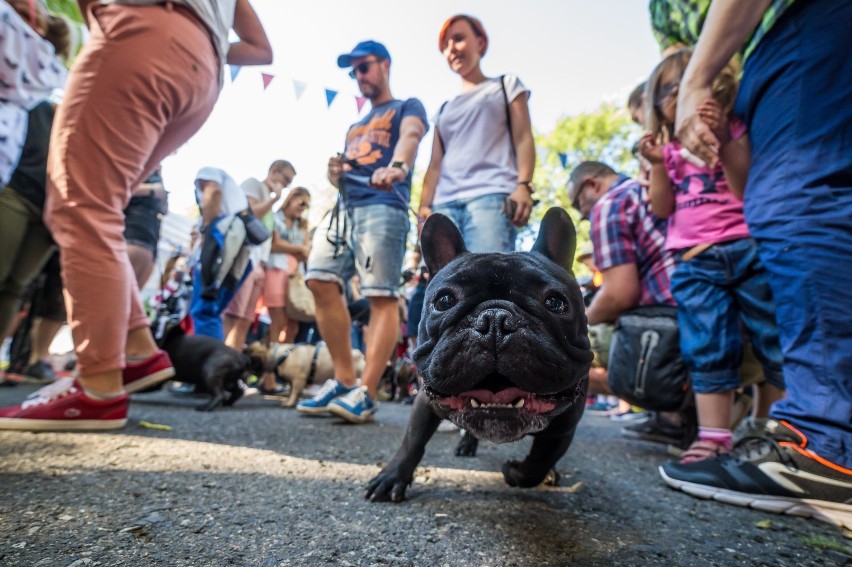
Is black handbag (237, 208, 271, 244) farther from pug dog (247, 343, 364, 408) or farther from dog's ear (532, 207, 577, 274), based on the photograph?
dog's ear (532, 207, 577, 274)

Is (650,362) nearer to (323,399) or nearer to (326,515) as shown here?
(326,515)

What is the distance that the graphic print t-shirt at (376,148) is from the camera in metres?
3.20

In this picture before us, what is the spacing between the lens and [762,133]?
1818 millimetres

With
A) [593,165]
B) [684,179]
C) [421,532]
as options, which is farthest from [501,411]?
[593,165]

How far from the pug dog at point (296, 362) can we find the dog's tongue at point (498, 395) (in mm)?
3646

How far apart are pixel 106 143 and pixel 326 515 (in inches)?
74.3

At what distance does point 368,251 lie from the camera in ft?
10.2

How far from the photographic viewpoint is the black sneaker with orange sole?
60.4 inches

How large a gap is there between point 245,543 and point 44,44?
8.37 feet

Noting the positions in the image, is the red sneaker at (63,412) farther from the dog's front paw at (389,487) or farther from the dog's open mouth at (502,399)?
the dog's open mouth at (502,399)

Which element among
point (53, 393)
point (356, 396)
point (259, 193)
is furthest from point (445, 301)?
point (259, 193)

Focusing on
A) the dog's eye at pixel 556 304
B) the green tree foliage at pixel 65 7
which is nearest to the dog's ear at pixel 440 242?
the dog's eye at pixel 556 304

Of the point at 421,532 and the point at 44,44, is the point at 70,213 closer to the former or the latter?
the point at 44,44

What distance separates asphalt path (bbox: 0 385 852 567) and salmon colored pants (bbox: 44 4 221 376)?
61 cm
